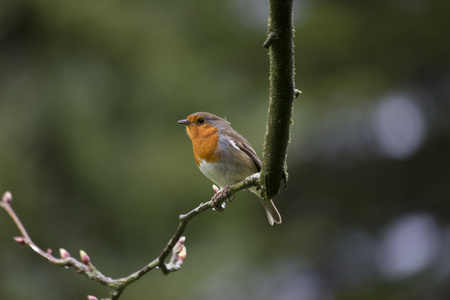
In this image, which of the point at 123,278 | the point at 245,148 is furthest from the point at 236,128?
the point at 123,278

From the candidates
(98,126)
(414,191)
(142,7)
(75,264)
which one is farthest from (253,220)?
(75,264)

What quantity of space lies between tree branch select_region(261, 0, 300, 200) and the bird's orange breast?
1.77 meters

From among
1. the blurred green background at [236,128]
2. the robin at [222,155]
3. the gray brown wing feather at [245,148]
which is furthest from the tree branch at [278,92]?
the blurred green background at [236,128]

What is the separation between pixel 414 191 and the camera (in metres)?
10.4

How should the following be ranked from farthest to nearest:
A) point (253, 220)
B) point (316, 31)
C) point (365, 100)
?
point (253, 220)
point (316, 31)
point (365, 100)

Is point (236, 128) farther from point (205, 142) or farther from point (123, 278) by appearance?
point (123, 278)

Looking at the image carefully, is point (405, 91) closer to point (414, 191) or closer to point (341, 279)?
point (414, 191)

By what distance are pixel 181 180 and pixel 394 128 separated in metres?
3.49

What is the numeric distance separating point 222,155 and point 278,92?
208 cm

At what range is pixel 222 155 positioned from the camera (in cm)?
418

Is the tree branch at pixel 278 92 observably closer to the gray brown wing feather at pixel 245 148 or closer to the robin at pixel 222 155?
the robin at pixel 222 155

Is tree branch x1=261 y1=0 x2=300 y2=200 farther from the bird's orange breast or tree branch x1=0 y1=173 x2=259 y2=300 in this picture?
the bird's orange breast

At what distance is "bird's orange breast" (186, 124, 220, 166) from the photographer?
165 inches

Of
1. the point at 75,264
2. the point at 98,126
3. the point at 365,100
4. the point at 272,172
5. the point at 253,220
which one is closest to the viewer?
the point at 272,172
